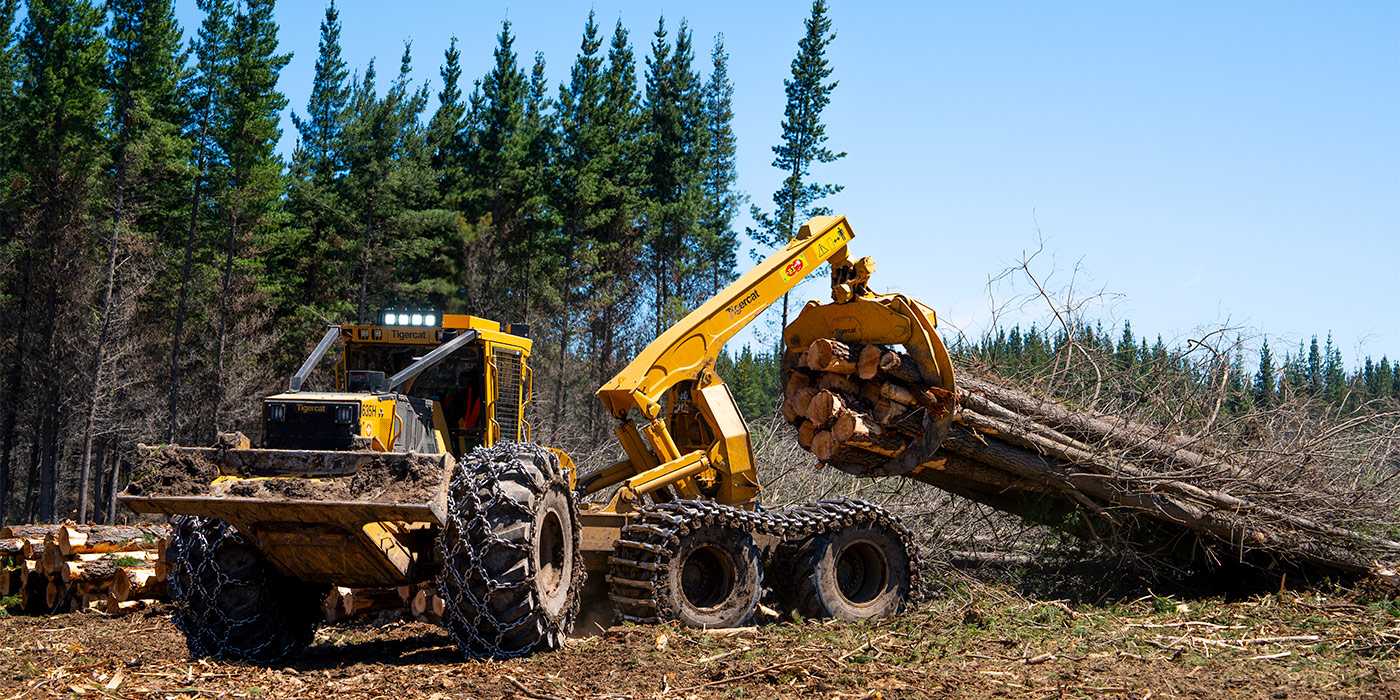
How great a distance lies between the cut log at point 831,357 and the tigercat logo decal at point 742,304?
81cm

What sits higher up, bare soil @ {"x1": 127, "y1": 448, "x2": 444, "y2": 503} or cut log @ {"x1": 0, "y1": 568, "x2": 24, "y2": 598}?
bare soil @ {"x1": 127, "y1": 448, "x2": 444, "y2": 503}

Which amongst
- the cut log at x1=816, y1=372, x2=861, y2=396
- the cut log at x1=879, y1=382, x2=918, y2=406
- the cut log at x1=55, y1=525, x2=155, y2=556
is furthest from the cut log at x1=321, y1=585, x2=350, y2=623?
the cut log at x1=879, y1=382, x2=918, y2=406

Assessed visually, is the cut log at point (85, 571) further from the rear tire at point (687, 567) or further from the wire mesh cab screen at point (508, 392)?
the rear tire at point (687, 567)

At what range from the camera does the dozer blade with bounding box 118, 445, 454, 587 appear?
686 centimetres

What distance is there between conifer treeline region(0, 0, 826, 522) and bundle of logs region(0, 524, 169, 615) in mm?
16910

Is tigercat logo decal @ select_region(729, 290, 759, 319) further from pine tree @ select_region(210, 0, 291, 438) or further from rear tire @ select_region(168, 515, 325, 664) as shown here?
pine tree @ select_region(210, 0, 291, 438)

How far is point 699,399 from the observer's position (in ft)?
34.9

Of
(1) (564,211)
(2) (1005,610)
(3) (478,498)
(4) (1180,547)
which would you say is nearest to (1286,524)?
(4) (1180,547)

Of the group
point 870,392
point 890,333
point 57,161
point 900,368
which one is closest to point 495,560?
point 870,392

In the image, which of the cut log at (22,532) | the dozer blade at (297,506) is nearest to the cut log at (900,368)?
the dozer blade at (297,506)

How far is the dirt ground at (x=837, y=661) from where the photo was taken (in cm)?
680

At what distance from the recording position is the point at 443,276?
3650 cm

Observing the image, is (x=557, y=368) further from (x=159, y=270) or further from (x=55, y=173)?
(x=55, y=173)

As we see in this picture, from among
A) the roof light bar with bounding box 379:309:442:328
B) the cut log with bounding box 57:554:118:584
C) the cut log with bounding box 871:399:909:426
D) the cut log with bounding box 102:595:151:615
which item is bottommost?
the cut log with bounding box 102:595:151:615
